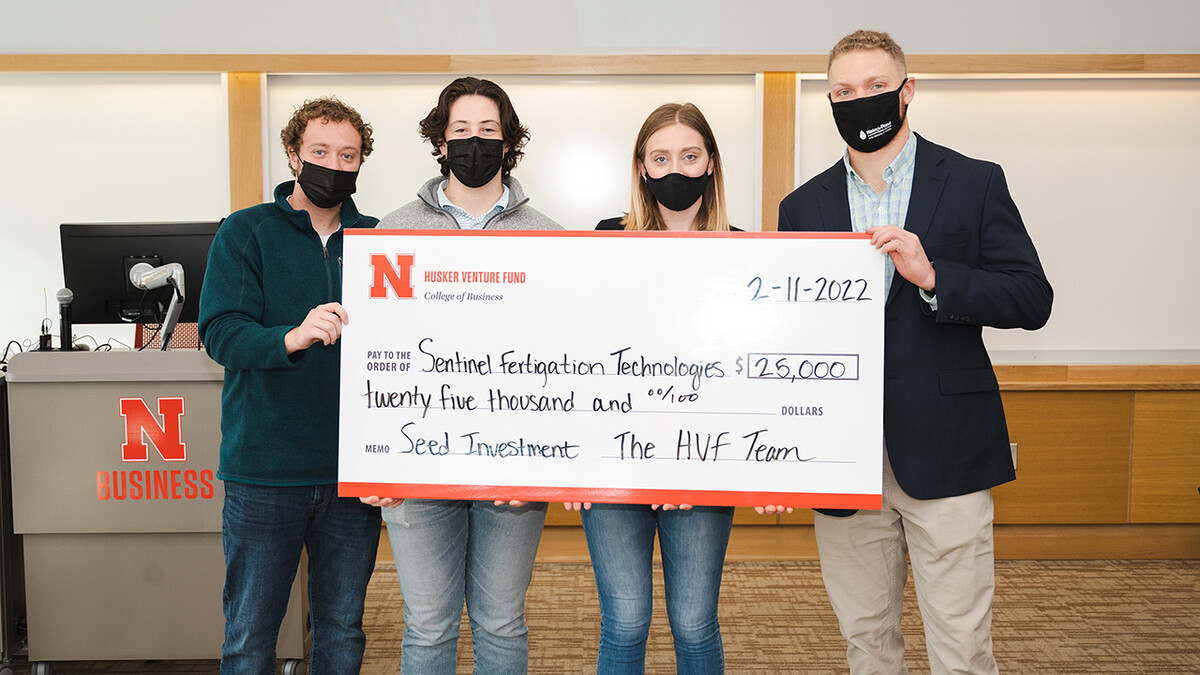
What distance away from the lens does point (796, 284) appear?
1.50 metres

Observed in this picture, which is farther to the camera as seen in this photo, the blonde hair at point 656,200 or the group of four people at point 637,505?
the blonde hair at point 656,200

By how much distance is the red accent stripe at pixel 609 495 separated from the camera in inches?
58.8

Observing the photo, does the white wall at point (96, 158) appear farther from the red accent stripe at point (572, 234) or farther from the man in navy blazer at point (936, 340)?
the man in navy blazer at point (936, 340)

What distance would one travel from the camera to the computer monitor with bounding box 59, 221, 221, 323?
2.68 m

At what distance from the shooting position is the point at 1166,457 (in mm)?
3531

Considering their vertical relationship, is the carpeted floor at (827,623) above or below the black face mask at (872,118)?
below

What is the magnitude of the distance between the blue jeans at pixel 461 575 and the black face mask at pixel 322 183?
2.25 feet

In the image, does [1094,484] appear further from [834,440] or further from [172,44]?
[172,44]

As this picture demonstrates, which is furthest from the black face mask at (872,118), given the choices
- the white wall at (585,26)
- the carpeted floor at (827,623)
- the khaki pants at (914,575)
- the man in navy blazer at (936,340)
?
the white wall at (585,26)

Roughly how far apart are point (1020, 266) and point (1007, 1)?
2.70 metres

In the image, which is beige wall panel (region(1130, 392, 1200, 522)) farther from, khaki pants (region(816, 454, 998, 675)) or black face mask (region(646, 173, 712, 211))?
black face mask (region(646, 173, 712, 211))

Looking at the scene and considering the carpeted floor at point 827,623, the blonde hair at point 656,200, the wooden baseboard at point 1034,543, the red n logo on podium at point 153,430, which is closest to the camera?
the blonde hair at point 656,200

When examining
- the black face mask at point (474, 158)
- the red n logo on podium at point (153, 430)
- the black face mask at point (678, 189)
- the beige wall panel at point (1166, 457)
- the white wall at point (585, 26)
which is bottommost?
the beige wall panel at point (1166, 457)

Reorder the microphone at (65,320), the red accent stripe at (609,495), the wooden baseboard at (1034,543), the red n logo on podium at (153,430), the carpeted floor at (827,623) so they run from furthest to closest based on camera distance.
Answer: the wooden baseboard at (1034,543) → the carpeted floor at (827,623) → the microphone at (65,320) → the red n logo on podium at (153,430) → the red accent stripe at (609,495)
